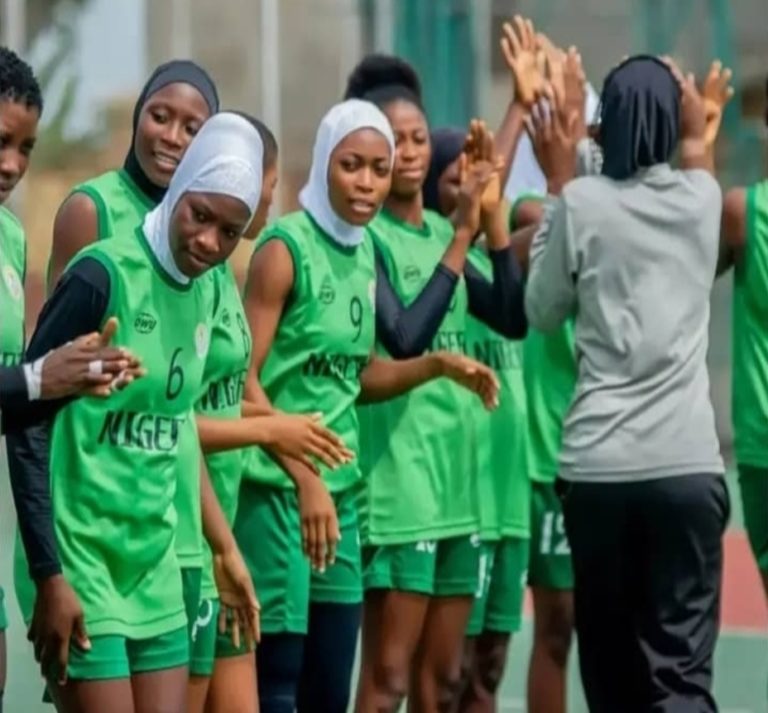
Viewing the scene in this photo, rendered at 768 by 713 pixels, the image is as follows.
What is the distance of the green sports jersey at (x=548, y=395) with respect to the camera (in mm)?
7414

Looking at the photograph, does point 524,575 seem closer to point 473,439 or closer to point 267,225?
point 473,439

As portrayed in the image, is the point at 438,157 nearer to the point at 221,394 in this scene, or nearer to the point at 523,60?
the point at 523,60

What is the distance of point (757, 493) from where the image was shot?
6660 mm

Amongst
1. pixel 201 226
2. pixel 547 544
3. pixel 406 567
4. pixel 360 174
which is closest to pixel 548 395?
pixel 547 544

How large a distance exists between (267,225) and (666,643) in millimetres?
1385

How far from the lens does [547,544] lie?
7395mm

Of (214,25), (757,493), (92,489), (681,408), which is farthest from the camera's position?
(214,25)

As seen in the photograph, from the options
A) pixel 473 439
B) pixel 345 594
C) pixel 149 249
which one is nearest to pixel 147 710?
pixel 149 249

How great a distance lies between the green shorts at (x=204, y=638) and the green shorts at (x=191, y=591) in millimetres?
25

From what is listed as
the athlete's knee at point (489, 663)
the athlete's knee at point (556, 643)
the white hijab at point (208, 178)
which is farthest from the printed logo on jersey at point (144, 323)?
the athlete's knee at point (556, 643)

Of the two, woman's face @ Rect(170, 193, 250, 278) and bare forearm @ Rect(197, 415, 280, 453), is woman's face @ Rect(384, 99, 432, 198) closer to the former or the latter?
bare forearm @ Rect(197, 415, 280, 453)

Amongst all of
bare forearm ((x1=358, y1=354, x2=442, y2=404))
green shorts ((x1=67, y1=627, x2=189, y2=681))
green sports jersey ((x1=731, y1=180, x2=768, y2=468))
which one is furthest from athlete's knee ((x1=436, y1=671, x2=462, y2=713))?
green shorts ((x1=67, y1=627, x2=189, y2=681))

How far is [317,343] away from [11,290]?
1.04 m

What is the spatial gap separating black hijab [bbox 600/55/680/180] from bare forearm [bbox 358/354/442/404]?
2.13 ft
